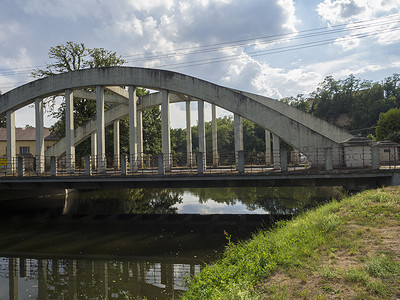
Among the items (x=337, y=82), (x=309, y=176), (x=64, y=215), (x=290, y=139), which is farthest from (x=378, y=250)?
(x=337, y=82)

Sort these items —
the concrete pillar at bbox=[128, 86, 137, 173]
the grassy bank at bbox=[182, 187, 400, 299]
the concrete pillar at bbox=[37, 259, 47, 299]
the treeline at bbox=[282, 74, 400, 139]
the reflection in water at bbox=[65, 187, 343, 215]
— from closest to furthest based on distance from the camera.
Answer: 1. the grassy bank at bbox=[182, 187, 400, 299]
2. the concrete pillar at bbox=[37, 259, 47, 299]
3. the concrete pillar at bbox=[128, 86, 137, 173]
4. the reflection in water at bbox=[65, 187, 343, 215]
5. the treeline at bbox=[282, 74, 400, 139]

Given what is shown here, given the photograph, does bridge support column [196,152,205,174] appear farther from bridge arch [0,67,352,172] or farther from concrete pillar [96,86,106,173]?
concrete pillar [96,86,106,173]

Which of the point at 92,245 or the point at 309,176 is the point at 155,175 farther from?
the point at 309,176

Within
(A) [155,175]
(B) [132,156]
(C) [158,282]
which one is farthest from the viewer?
(B) [132,156]

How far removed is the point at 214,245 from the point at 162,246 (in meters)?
1.88

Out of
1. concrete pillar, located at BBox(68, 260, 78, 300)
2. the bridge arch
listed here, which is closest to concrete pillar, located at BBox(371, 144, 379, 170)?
the bridge arch

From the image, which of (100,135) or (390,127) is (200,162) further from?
(390,127)

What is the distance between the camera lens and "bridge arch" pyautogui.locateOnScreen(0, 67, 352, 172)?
13.9 m

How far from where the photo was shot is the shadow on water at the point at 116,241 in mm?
7395

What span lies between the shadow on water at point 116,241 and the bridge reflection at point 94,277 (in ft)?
0.08

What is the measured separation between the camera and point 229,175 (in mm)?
12414

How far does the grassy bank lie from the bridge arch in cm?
635

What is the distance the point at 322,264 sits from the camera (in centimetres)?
529

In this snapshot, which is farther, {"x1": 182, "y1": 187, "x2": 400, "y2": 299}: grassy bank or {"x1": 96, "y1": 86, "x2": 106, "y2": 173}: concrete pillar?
{"x1": 96, "y1": 86, "x2": 106, "y2": 173}: concrete pillar
